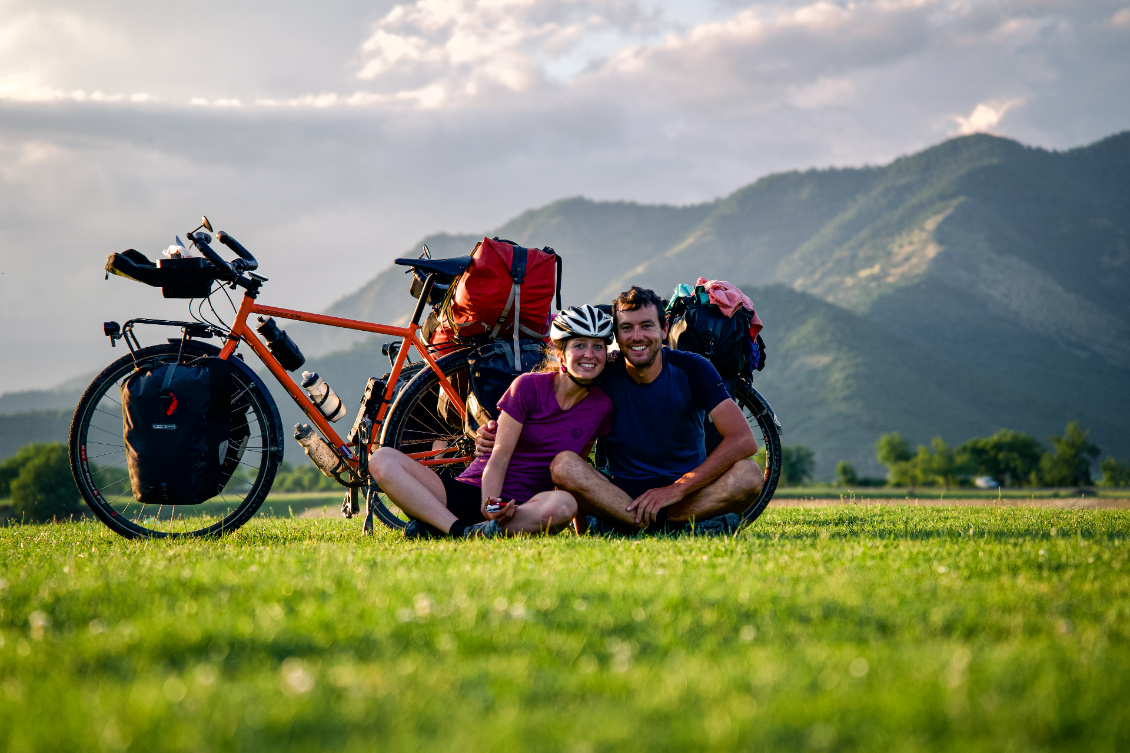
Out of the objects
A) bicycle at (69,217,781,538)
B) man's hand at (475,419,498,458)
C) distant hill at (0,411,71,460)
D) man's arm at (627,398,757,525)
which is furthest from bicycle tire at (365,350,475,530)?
distant hill at (0,411,71,460)

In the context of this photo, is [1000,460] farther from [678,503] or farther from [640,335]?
[640,335]

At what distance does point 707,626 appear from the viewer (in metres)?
3.14

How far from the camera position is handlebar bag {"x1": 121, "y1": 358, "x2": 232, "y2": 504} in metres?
6.09

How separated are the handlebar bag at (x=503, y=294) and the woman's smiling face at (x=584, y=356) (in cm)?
105

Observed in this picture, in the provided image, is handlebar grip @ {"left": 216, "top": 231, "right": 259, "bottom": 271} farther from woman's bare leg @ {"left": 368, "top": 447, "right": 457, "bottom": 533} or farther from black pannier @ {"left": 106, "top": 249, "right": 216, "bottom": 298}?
woman's bare leg @ {"left": 368, "top": 447, "right": 457, "bottom": 533}

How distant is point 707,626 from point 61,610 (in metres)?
2.70

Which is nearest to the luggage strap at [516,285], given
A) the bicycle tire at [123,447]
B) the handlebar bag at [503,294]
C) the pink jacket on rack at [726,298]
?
the handlebar bag at [503,294]

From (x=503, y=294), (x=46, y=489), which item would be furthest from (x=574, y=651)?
(x=46, y=489)

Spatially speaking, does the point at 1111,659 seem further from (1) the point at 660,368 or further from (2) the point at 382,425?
(2) the point at 382,425

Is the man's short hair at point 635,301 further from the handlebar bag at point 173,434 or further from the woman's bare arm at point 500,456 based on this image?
the handlebar bag at point 173,434

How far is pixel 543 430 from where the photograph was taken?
6121 mm

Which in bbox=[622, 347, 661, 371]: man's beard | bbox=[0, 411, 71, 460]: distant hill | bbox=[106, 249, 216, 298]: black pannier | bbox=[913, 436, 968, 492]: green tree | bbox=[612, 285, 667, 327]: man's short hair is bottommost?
bbox=[913, 436, 968, 492]: green tree

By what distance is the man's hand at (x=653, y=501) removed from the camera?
5.88 m

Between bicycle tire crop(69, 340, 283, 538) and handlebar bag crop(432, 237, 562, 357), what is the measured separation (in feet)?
5.54
